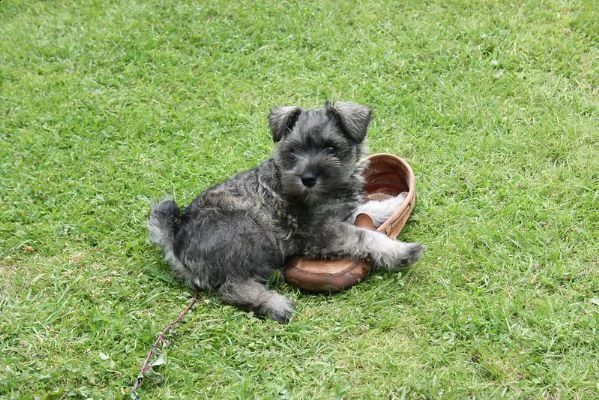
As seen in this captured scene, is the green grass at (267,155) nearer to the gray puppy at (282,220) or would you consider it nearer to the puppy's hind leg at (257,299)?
the puppy's hind leg at (257,299)

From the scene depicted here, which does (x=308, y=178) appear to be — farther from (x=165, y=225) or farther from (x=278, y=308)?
(x=165, y=225)

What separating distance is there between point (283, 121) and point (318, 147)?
34 cm

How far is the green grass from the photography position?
3881mm

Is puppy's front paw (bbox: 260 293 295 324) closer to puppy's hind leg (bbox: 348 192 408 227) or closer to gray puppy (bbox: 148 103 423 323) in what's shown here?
gray puppy (bbox: 148 103 423 323)

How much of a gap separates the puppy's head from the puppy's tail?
2.61ft

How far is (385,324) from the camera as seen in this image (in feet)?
13.6

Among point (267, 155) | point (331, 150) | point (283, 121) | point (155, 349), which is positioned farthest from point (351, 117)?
point (155, 349)

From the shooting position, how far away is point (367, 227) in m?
4.84

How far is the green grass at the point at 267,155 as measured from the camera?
388 centimetres

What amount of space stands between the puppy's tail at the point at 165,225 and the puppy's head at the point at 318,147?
796mm

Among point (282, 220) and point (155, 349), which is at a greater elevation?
point (282, 220)

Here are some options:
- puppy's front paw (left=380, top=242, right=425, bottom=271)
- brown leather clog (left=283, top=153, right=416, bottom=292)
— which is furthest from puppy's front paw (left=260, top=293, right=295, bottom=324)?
puppy's front paw (left=380, top=242, right=425, bottom=271)

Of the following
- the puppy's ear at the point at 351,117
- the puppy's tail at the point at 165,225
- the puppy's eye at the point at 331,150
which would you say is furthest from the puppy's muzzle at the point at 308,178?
the puppy's tail at the point at 165,225

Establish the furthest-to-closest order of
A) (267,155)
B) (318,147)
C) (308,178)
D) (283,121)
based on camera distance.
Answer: (267,155) → (283,121) → (318,147) → (308,178)
